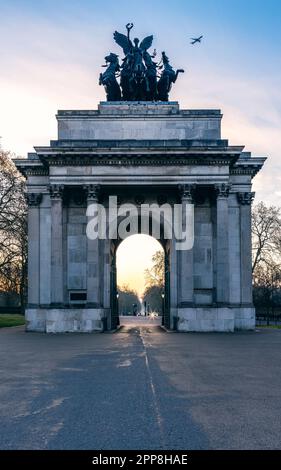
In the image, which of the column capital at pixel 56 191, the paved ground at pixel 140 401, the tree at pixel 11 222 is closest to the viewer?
the paved ground at pixel 140 401

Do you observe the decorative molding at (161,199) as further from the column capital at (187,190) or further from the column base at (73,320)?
the column base at (73,320)

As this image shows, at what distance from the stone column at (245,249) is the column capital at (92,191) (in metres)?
10.0

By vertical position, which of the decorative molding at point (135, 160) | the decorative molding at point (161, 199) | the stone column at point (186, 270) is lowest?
the stone column at point (186, 270)

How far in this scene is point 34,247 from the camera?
3994 cm

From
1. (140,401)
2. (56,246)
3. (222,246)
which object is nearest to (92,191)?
(56,246)

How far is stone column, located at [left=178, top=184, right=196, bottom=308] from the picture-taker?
37.2 metres

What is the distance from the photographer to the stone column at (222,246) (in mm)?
37688

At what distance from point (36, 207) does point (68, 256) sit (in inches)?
162

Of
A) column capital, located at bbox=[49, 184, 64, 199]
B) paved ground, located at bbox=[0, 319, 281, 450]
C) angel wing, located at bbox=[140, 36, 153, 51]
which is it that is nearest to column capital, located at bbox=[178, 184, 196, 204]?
column capital, located at bbox=[49, 184, 64, 199]

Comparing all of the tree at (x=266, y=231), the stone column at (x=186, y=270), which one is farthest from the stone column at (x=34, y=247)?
the tree at (x=266, y=231)

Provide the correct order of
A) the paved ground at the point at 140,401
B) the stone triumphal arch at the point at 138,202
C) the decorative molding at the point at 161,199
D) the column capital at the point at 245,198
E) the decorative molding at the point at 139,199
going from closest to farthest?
the paved ground at the point at 140,401 < the stone triumphal arch at the point at 138,202 < the column capital at the point at 245,198 < the decorative molding at the point at 161,199 < the decorative molding at the point at 139,199

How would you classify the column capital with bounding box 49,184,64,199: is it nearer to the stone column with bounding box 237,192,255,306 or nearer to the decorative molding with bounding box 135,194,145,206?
the decorative molding with bounding box 135,194,145,206

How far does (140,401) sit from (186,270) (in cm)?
2667
